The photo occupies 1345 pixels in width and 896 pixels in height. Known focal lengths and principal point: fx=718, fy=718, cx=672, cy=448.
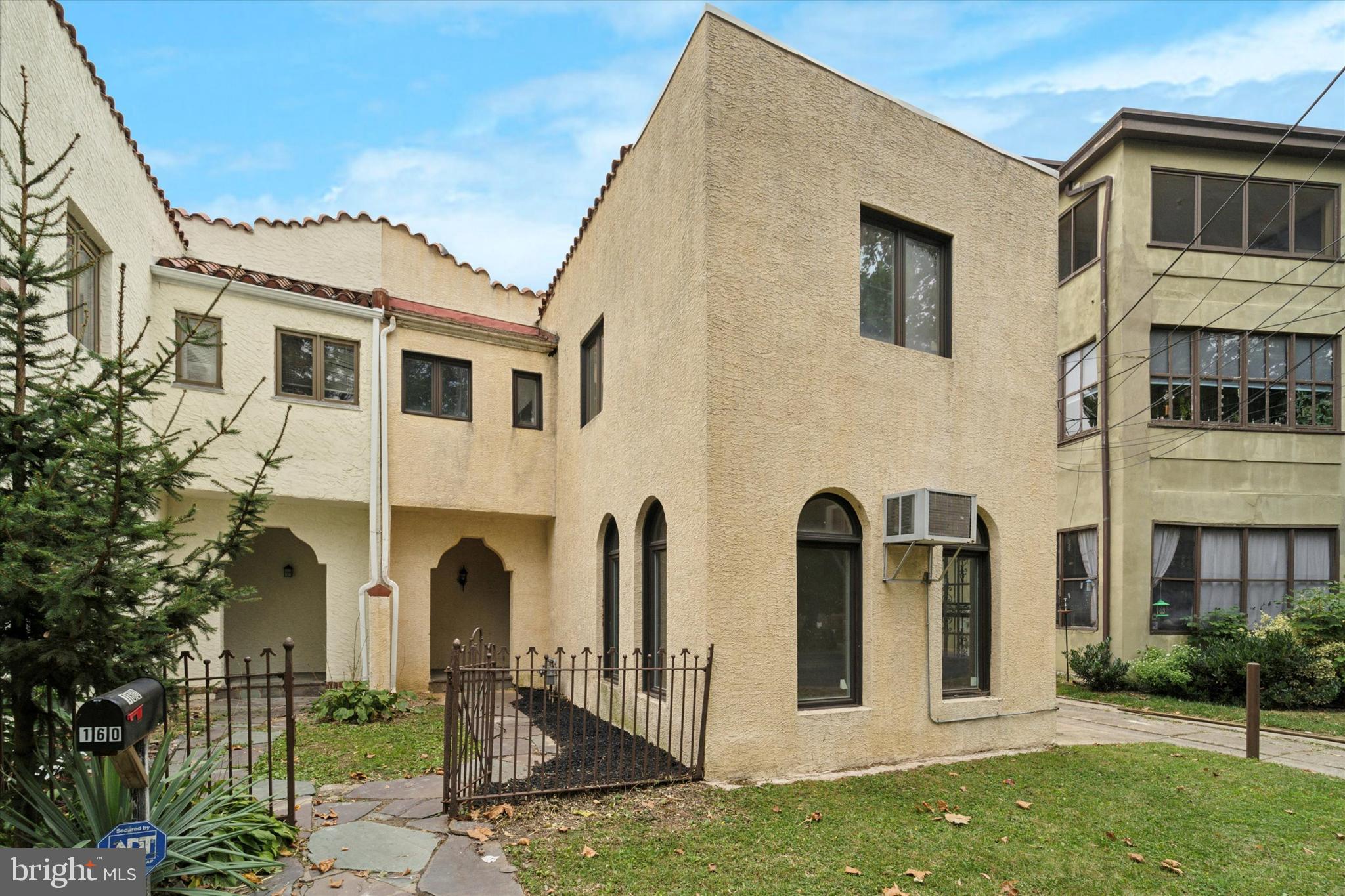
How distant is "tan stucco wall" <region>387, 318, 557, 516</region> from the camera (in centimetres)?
1004

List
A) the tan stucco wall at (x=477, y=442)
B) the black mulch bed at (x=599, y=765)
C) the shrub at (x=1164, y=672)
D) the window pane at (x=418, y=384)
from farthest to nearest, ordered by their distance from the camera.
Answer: the shrub at (x=1164, y=672), the window pane at (x=418, y=384), the tan stucco wall at (x=477, y=442), the black mulch bed at (x=599, y=765)

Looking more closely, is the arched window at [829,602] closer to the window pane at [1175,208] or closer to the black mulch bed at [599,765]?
the black mulch bed at [599,765]

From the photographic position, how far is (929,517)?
6359 millimetres

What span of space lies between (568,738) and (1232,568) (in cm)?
1279

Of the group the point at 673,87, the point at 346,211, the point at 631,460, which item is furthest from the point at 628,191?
the point at 346,211

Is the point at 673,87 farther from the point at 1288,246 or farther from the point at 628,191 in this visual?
the point at 1288,246

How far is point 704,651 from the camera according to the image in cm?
596

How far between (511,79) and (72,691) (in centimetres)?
1173

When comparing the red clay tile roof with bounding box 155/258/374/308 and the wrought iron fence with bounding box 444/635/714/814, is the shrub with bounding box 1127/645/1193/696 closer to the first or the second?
the wrought iron fence with bounding box 444/635/714/814

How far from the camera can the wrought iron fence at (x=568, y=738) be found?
5273 mm

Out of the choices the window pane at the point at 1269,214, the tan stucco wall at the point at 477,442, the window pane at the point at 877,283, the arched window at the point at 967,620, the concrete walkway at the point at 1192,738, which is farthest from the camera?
the window pane at the point at 1269,214

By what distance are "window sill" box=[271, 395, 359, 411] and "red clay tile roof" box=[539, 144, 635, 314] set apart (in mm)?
3593

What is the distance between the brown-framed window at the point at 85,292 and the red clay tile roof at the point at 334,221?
11.6ft

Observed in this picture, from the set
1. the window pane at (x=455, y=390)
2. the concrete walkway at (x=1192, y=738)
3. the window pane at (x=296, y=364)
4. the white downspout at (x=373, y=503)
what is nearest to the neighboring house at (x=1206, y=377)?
the concrete walkway at (x=1192, y=738)
